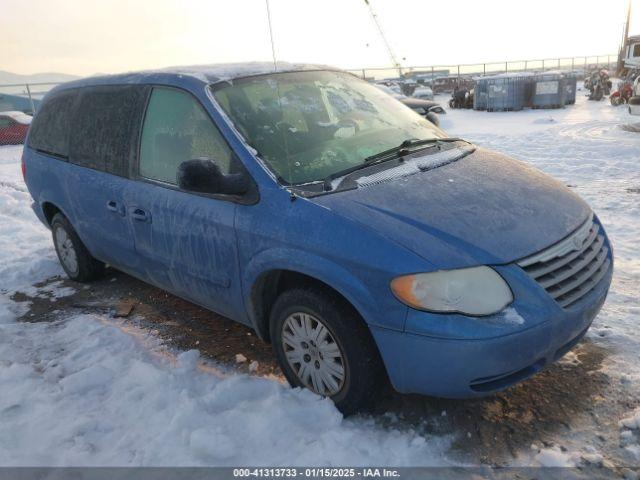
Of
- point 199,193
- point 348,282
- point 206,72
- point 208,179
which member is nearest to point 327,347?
point 348,282

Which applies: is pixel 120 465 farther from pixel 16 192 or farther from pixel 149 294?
pixel 16 192

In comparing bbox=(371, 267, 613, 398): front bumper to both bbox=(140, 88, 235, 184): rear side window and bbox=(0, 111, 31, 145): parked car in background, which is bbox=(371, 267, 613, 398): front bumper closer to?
bbox=(140, 88, 235, 184): rear side window

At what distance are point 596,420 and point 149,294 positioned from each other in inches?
138

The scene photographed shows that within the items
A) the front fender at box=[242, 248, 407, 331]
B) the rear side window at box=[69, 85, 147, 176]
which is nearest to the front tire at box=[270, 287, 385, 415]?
the front fender at box=[242, 248, 407, 331]

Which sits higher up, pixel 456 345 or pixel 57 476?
pixel 456 345

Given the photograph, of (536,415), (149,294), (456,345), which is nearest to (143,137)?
(149,294)

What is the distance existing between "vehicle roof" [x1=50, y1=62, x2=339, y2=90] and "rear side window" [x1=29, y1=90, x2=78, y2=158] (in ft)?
1.92

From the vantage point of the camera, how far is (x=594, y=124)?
45.4 ft

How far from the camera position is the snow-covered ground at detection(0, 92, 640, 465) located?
7.88 ft

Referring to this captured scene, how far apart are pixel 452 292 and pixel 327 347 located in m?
0.72

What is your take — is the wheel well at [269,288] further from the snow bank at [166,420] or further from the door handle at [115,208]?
the door handle at [115,208]

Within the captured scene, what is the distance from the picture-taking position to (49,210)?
4.86m

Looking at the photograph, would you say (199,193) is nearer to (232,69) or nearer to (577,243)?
(232,69)

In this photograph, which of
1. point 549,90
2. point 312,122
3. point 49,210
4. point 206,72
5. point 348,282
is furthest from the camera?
point 549,90
